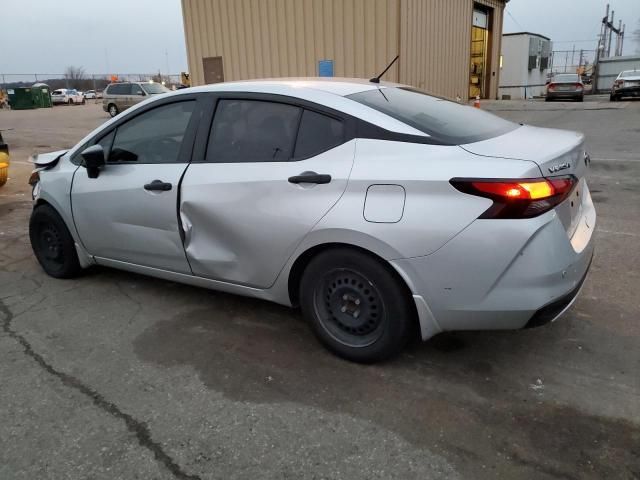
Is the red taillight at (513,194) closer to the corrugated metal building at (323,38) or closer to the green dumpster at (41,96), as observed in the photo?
the corrugated metal building at (323,38)

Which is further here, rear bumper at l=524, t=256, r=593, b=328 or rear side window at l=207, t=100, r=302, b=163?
rear side window at l=207, t=100, r=302, b=163

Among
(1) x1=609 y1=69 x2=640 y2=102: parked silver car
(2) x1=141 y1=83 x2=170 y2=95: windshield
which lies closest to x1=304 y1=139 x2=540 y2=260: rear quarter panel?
(2) x1=141 y1=83 x2=170 y2=95: windshield

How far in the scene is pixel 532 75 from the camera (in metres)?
34.5

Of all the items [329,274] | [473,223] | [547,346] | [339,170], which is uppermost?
[339,170]

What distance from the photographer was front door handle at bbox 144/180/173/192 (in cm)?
346

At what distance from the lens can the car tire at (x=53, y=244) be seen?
14.2 ft

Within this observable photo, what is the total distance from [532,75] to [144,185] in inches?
1404

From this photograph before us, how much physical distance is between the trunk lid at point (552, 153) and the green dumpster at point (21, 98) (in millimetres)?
41813

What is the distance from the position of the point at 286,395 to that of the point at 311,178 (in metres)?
1.13

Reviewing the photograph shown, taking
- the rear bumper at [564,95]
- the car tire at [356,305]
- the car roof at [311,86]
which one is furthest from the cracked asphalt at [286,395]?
the rear bumper at [564,95]

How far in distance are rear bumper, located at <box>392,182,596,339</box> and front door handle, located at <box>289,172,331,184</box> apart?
1.89ft

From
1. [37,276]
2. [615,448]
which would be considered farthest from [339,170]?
[37,276]

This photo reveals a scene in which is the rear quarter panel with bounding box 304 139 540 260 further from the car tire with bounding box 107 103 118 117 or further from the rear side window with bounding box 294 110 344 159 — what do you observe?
the car tire with bounding box 107 103 118 117

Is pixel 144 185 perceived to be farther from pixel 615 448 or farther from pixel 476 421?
pixel 615 448
